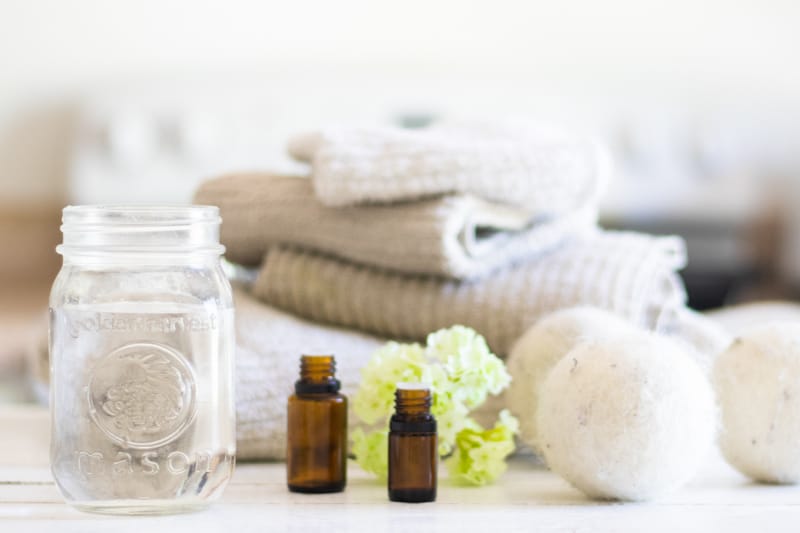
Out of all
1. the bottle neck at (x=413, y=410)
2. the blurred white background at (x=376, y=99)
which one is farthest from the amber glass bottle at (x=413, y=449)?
the blurred white background at (x=376, y=99)

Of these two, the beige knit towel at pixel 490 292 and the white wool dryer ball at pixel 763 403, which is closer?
the white wool dryer ball at pixel 763 403

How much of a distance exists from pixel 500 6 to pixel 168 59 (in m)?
0.66

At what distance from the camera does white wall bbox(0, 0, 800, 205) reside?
209cm

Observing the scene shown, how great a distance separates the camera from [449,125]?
1.04 metres

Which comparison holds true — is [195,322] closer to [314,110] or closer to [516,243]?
[516,243]

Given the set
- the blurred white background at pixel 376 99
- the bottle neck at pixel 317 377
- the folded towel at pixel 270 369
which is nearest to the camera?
the bottle neck at pixel 317 377

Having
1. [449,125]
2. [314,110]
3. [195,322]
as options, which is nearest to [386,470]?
[195,322]

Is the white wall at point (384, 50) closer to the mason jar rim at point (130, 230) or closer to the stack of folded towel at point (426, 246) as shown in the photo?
the stack of folded towel at point (426, 246)

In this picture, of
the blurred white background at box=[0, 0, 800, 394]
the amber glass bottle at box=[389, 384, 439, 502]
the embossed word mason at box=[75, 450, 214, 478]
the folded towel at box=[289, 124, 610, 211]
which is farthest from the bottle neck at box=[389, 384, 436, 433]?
the blurred white background at box=[0, 0, 800, 394]

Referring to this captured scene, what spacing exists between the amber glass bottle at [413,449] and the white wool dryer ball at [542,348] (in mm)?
127

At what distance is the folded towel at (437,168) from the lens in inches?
32.5

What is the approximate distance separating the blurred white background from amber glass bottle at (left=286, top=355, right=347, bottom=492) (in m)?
1.41

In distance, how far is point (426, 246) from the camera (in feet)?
2.70

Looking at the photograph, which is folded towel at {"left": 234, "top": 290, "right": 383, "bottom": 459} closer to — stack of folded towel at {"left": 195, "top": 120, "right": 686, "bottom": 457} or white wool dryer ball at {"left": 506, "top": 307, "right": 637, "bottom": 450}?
stack of folded towel at {"left": 195, "top": 120, "right": 686, "bottom": 457}
